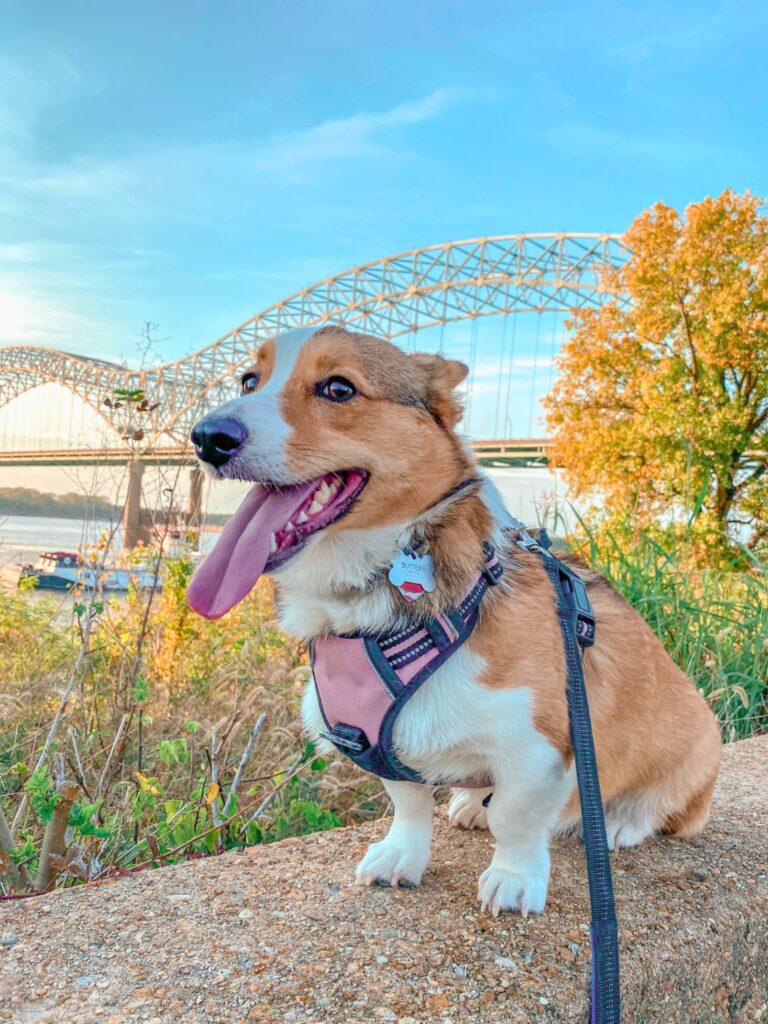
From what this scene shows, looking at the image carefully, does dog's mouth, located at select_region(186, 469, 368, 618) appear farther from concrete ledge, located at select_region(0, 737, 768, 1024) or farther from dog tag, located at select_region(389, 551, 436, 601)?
concrete ledge, located at select_region(0, 737, 768, 1024)

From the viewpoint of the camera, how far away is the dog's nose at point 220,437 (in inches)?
65.8

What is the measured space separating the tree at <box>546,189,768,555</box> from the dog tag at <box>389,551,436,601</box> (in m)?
18.3

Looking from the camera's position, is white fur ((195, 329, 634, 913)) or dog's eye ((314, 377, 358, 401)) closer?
white fur ((195, 329, 634, 913))

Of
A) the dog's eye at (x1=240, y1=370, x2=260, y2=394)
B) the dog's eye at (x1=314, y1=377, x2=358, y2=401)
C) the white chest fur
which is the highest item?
the dog's eye at (x1=240, y1=370, x2=260, y2=394)

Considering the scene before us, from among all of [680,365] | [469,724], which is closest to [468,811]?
[469,724]

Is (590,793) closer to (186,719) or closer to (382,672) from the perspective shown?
(382,672)

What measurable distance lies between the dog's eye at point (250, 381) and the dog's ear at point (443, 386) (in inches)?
15.0

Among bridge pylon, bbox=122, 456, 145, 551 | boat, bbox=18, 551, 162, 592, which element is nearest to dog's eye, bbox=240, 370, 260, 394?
boat, bbox=18, 551, 162, 592

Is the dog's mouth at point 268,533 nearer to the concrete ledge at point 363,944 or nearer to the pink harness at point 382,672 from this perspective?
the pink harness at point 382,672

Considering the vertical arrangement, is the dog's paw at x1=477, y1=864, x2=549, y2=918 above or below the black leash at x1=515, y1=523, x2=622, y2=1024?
below

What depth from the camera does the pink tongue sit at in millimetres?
1727

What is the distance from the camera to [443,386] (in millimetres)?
1973

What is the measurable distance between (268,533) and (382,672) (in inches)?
14.5

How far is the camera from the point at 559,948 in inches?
71.9
